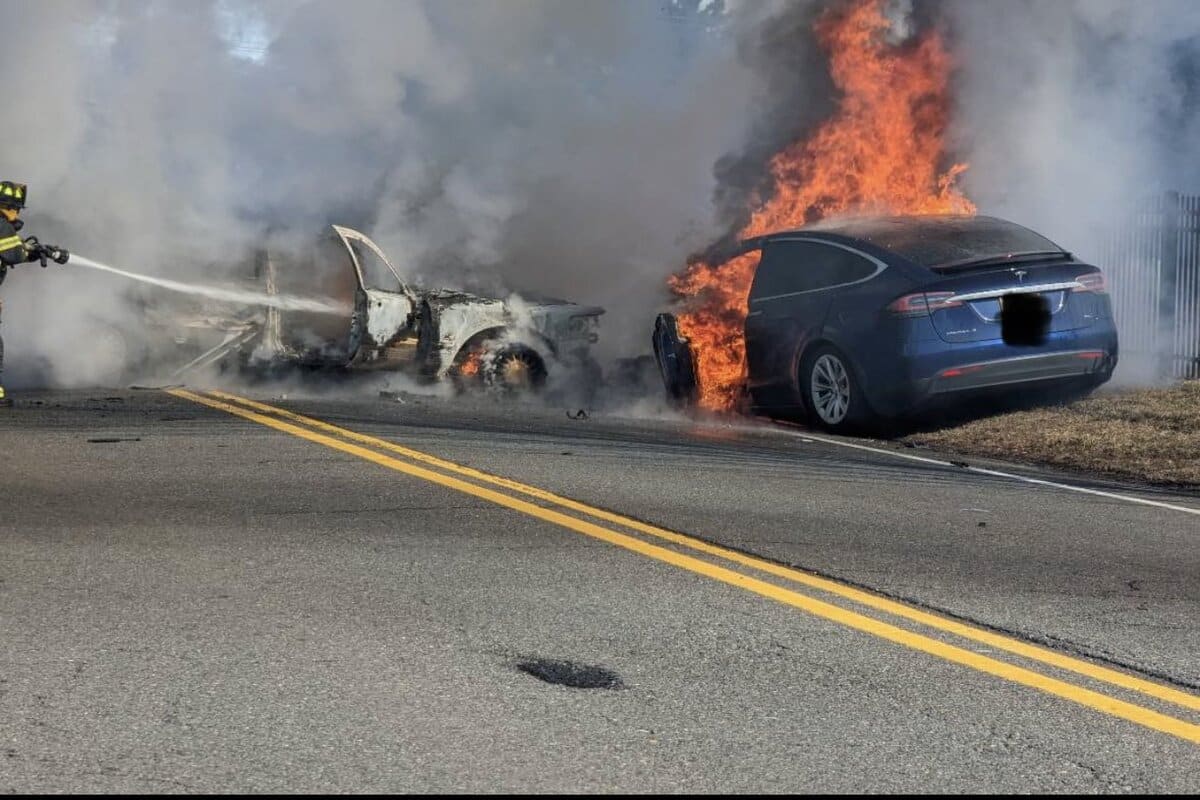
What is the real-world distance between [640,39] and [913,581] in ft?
79.7

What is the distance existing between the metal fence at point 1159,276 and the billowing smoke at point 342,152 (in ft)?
15.9

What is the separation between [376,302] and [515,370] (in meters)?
1.40

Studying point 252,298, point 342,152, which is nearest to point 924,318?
point 252,298

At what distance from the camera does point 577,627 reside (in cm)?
566

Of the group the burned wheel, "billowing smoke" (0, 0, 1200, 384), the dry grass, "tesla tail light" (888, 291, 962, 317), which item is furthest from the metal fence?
the burned wheel

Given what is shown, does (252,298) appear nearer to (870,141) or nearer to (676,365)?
(676,365)

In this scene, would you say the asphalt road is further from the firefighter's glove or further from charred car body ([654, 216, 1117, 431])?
the firefighter's glove

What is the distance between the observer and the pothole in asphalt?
4.97 m

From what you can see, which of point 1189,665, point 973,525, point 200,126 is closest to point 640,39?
point 200,126

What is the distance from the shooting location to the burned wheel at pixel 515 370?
46.8 ft

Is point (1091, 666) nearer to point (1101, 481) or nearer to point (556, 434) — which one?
point (1101, 481)

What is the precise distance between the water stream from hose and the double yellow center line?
4.45 metres

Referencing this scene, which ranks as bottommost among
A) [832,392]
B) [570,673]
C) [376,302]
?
[570,673]

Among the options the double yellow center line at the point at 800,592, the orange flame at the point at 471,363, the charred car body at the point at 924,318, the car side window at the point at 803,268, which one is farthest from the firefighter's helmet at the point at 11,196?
the charred car body at the point at 924,318
